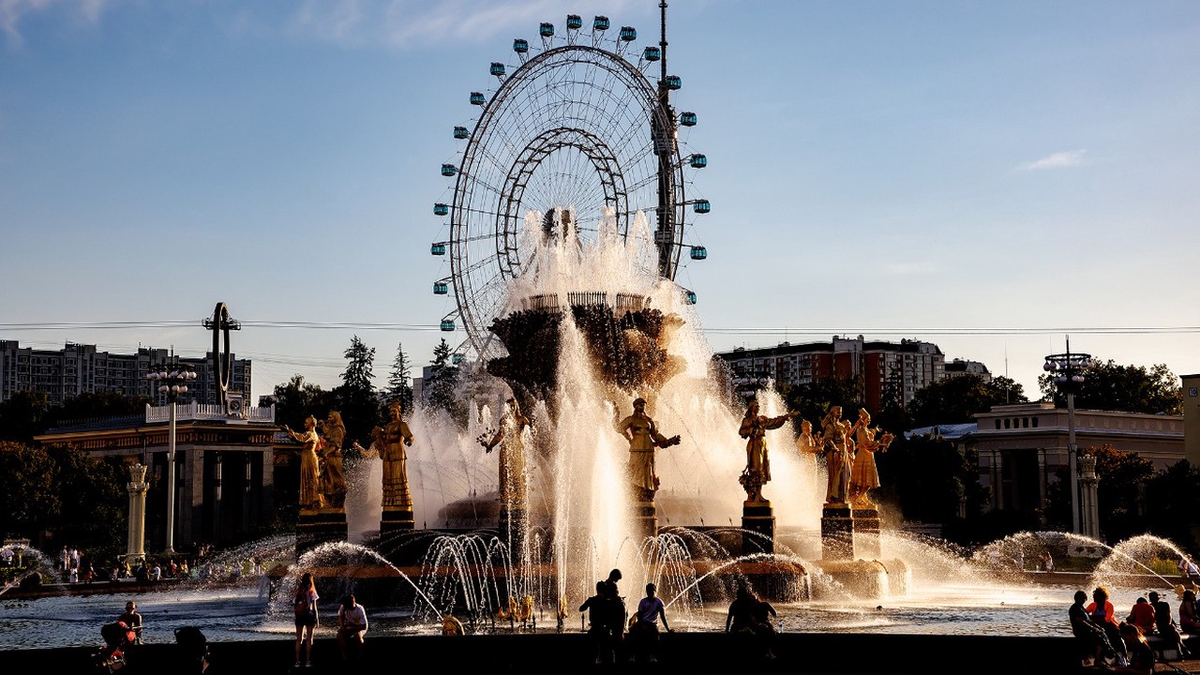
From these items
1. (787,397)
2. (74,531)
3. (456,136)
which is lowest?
(74,531)

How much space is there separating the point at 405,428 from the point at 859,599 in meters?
10.6

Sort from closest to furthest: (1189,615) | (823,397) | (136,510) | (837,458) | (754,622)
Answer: (754,622) → (1189,615) → (837,458) → (136,510) → (823,397)

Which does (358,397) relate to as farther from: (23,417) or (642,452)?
(642,452)

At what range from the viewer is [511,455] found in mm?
31188

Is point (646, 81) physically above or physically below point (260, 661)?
above

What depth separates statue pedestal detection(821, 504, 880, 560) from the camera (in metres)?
31.4

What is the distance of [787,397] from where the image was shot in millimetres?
101000

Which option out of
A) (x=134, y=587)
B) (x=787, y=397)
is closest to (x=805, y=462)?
(x=134, y=587)

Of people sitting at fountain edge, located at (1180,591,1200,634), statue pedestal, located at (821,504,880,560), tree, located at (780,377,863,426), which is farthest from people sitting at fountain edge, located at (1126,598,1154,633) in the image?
tree, located at (780,377,863,426)

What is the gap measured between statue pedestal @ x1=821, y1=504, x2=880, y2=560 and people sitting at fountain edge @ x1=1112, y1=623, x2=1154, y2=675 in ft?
44.3

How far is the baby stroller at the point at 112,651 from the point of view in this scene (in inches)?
683

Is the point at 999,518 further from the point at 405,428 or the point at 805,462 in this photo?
the point at 405,428

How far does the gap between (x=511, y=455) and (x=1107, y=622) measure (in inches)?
617

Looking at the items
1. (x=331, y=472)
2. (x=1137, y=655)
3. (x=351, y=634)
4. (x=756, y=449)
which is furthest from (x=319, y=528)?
(x=1137, y=655)
